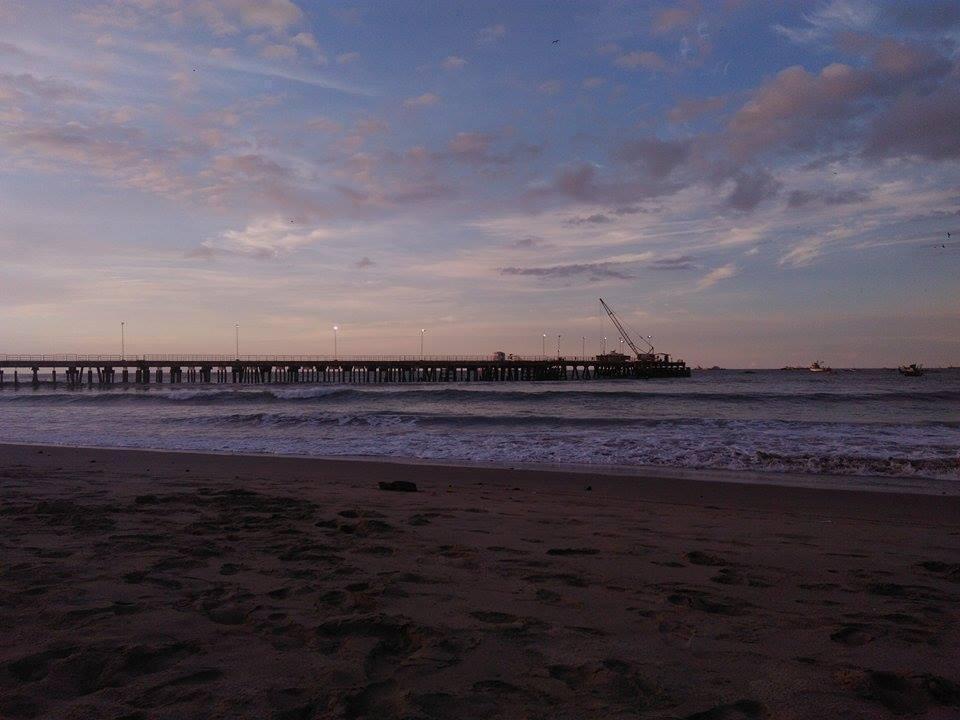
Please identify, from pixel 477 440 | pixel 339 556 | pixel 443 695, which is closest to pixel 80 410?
pixel 477 440

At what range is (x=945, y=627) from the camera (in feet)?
11.7

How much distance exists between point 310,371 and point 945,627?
68174mm

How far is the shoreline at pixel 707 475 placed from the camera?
995 cm

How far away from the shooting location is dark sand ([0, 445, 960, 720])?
264cm

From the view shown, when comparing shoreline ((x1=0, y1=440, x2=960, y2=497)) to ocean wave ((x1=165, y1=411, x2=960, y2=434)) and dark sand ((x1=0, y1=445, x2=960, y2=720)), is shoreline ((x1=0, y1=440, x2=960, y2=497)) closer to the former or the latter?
dark sand ((x1=0, y1=445, x2=960, y2=720))

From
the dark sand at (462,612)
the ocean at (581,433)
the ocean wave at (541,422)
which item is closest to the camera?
the dark sand at (462,612)

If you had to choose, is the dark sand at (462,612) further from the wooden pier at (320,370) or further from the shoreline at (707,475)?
the wooden pier at (320,370)

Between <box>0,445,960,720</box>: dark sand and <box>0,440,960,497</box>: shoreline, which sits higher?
<box>0,445,960,720</box>: dark sand

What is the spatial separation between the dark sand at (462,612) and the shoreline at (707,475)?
3060 mm

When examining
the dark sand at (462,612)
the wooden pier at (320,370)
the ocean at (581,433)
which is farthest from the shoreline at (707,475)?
the wooden pier at (320,370)

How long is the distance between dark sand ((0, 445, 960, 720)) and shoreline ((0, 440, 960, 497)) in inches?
120

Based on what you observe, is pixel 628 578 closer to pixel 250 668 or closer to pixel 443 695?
pixel 443 695

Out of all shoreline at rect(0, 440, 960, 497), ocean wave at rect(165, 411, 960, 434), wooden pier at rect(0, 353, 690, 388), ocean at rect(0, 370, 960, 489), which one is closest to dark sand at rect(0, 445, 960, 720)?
shoreline at rect(0, 440, 960, 497)

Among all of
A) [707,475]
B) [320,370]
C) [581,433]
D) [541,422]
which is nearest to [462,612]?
[707,475]
